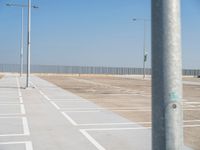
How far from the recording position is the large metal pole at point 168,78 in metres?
2.12

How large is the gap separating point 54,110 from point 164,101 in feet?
37.1

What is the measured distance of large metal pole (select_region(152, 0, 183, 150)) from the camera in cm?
212

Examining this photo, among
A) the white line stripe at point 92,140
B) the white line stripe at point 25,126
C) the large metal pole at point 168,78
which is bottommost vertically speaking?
the white line stripe at point 92,140

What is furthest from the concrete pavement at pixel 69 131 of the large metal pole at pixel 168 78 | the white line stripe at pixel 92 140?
the large metal pole at pixel 168 78

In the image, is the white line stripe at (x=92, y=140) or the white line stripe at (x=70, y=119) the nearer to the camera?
the white line stripe at (x=92, y=140)

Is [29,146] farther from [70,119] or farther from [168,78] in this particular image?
[168,78]

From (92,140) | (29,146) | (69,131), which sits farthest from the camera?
(69,131)

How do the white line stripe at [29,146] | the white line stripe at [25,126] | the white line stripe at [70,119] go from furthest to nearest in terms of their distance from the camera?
1. the white line stripe at [70,119]
2. the white line stripe at [25,126]
3. the white line stripe at [29,146]

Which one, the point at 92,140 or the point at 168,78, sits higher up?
the point at 168,78

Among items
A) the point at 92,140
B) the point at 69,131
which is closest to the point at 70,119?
the point at 69,131

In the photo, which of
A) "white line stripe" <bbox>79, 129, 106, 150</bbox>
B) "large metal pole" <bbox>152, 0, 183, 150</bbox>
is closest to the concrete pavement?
"white line stripe" <bbox>79, 129, 106, 150</bbox>

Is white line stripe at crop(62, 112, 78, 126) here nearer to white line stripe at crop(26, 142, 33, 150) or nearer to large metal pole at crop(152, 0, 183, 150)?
white line stripe at crop(26, 142, 33, 150)

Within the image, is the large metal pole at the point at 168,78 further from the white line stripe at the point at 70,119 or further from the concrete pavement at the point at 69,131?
the white line stripe at the point at 70,119

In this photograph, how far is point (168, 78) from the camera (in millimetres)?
2115
